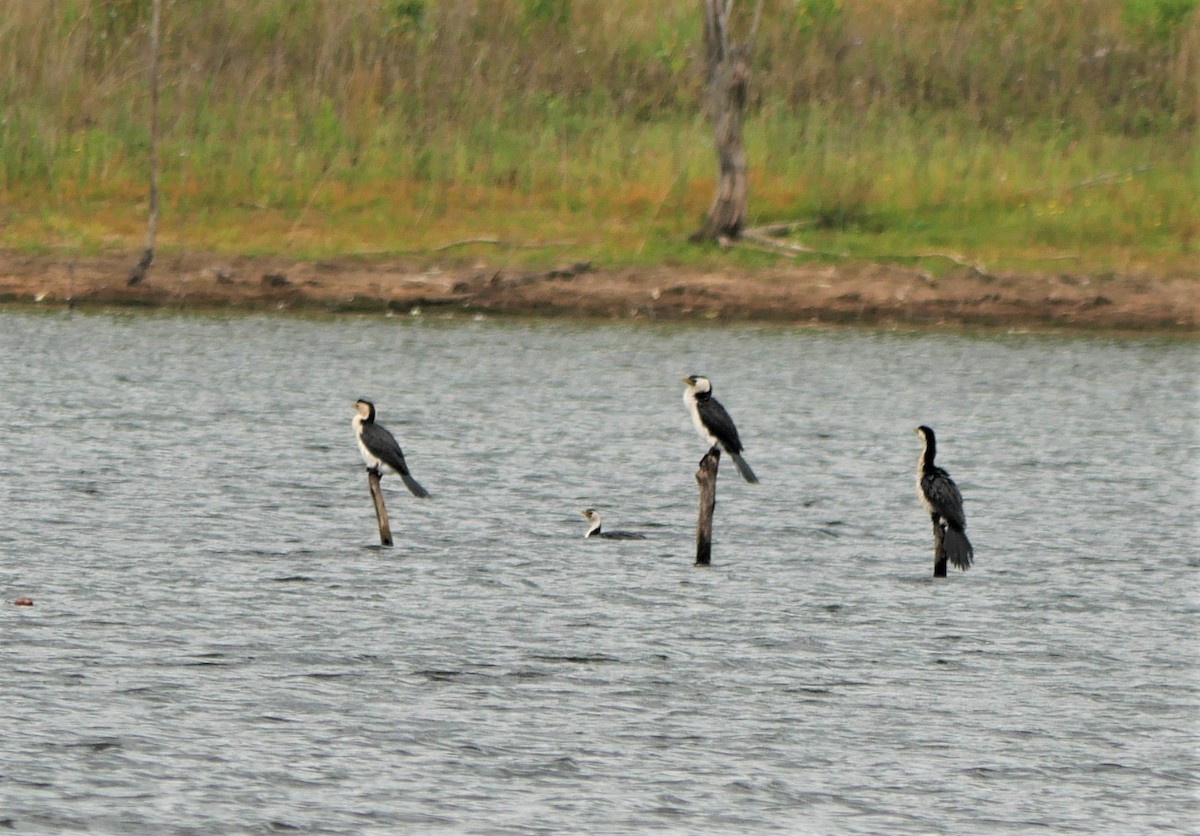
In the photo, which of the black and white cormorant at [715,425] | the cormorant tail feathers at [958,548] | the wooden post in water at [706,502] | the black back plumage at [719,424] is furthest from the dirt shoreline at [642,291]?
the cormorant tail feathers at [958,548]

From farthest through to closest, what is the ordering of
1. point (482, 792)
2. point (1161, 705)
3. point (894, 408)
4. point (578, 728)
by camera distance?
point (894, 408), point (1161, 705), point (578, 728), point (482, 792)

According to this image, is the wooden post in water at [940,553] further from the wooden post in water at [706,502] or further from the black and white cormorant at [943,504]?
the wooden post in water at [706,502]

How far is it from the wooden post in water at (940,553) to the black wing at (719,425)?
1893 mm

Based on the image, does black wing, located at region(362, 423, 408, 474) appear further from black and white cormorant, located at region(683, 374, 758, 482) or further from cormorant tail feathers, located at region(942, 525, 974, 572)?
cormorant tail feathers, located at region(942, 525, 974, 572)

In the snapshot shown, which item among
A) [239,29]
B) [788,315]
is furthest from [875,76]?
[239,29]

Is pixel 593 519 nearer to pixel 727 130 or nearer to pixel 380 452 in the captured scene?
pixel 380 452

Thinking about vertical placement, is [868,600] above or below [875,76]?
below

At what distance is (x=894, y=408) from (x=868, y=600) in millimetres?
13899

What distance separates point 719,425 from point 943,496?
214 centimetres

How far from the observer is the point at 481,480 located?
984 inches

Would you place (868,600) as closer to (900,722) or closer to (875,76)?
(900,722)

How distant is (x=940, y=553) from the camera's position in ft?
63.9

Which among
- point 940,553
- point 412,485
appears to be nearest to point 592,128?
point 412,485

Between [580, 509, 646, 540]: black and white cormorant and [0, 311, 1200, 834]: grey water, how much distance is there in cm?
29
